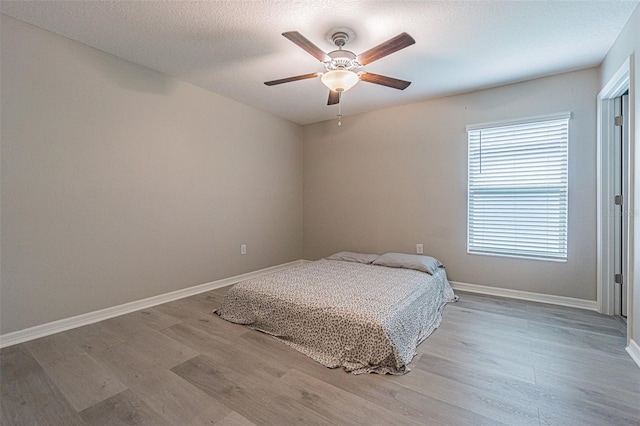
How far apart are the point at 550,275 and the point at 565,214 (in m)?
0.67

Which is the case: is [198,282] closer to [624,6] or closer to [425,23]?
[425,23]

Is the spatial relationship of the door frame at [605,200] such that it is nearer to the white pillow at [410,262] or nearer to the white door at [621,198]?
the white door at [621,198]

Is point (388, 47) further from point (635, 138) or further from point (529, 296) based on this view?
point (529, 296)

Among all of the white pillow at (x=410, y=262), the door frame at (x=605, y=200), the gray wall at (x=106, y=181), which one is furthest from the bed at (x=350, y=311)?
the door frame at (x=605, y=200)

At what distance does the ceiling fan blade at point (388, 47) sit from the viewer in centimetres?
184

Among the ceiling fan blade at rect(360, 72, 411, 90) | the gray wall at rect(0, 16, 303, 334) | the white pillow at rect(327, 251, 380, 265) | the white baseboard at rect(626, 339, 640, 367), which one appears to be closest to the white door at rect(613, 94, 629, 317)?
the white baseboard at rect(626, 339, 640, 367)

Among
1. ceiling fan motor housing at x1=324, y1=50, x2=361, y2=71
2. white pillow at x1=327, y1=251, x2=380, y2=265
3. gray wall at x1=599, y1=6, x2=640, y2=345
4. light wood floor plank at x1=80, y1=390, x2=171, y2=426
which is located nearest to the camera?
light wood floor plank at x1=80, y1=390, x2=171, y2=426

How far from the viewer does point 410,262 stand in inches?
129

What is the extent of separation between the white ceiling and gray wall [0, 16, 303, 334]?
0.97 feet

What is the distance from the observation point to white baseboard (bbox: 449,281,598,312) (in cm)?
292

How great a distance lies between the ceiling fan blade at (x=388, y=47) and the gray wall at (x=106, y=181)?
88.1 inches

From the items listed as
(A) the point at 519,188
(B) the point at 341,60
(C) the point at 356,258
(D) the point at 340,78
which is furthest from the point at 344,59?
(A) the point at 519,188

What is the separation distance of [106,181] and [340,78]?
234 cm

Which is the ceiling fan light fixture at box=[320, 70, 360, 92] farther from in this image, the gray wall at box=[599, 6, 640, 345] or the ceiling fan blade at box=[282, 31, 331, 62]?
the gray wall at box=[599, 6, 640, 345]
